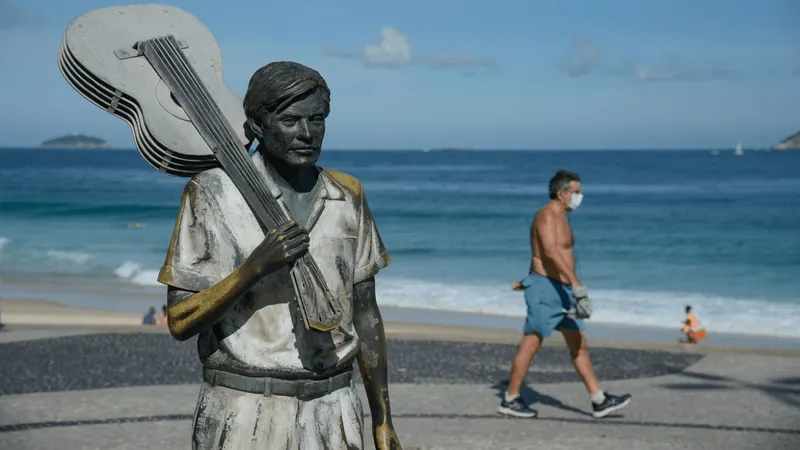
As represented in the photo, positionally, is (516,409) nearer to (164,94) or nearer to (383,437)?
(383,437)

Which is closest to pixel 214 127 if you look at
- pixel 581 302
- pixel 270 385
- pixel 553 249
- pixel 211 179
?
pixel 211 179

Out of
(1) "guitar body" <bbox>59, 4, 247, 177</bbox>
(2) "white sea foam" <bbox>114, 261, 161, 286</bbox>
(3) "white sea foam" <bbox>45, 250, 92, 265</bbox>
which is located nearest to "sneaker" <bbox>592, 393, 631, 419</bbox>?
(1) "guitar body" <bbox>59, 4, 247, 177</bbox>

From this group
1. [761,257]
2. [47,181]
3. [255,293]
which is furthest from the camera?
[47,181]

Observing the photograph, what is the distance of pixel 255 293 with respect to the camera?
3.42 m

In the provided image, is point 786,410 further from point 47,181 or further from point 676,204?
point 47,181

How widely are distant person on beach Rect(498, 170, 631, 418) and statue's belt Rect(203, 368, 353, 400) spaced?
5.75m

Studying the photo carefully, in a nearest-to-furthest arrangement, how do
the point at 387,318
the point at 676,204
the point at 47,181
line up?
the point at 387,318
the point at 676,204
the point at 47,181

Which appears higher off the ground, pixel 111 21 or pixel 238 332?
pixel 111 21

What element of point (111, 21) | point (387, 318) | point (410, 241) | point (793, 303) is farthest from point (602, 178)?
point (111, 21)

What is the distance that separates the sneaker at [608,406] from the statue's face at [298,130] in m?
6.47

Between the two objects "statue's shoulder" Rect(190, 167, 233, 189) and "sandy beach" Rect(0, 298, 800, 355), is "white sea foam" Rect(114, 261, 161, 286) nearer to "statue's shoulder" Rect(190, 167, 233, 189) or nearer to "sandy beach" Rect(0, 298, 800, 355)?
"sandy beach" Rect(0, 298, 800, 355)

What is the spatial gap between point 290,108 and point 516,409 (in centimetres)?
644

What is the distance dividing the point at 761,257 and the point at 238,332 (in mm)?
37137

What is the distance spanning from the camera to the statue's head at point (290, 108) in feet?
11.2
